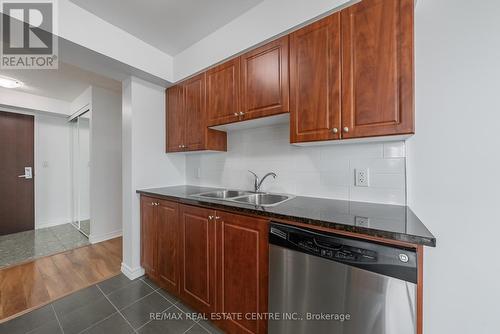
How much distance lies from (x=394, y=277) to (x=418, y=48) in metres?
1.26

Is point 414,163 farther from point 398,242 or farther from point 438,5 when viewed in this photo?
point 438,5

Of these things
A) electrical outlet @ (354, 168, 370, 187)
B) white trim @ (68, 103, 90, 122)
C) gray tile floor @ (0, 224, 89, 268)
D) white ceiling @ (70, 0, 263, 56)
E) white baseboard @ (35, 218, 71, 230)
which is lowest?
gray tile floor @ (0, 224, 89, 268)

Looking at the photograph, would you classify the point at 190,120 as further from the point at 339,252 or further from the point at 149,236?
the point at 339,252

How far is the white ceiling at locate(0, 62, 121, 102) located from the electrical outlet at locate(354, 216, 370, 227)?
11.3 ft

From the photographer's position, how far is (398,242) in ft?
2.60

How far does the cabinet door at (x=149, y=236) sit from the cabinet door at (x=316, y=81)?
5.12 feet

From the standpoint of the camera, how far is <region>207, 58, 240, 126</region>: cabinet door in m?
1.70

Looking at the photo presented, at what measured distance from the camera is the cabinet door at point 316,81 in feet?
4.00

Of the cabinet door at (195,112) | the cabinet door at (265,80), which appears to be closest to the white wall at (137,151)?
the cabinet door at (195,112)

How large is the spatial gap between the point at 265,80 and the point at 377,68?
740 millimetres

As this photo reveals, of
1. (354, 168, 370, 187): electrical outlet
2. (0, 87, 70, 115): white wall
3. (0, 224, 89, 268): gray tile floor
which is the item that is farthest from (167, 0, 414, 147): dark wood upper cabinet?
(0, 87, 70, 115): white wall

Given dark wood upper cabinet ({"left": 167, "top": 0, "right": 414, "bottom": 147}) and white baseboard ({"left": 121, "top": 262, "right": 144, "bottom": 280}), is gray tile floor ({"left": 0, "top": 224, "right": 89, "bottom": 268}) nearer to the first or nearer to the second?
white baseboard ({"left": 121, "top": 262, "right": 144, "bottom": 280})

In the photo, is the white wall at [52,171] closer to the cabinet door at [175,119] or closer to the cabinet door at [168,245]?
the cabinet door at [175,119]

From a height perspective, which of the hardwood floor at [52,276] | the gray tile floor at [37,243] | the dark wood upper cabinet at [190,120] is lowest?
the hardwood floor at [52,276]
